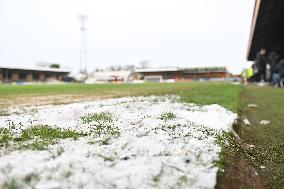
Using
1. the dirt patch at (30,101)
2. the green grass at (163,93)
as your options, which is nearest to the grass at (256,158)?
the green grass at (163,93)

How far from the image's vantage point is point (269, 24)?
17734 mm

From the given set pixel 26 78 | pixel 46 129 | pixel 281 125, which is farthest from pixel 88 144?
pixel 26 78

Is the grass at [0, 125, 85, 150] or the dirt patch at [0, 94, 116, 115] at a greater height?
the grass at [0, 125, 85, 150]

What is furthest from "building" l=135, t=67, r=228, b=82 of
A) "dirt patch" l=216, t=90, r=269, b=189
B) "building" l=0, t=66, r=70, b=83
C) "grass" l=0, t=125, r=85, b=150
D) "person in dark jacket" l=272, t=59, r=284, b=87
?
"grass" l=0, t=125, r=85, b=150

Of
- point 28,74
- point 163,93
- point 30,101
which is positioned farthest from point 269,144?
point 28,74

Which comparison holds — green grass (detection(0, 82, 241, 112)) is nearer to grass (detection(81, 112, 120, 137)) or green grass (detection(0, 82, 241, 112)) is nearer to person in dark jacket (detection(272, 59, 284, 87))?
person in dark jacket (detection(272, 59, 284, 87))

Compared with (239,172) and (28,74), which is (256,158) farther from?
(28,74)

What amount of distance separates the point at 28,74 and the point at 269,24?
70.7 m

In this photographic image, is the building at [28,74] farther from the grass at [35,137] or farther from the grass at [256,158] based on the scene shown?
the grass at [256,158]

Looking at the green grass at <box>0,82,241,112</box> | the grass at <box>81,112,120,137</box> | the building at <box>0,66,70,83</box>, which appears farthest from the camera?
the building at <box>0,66,70,83</box>

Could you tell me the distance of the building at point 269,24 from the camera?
13.3m

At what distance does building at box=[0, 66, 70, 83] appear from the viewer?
72050 millimetres

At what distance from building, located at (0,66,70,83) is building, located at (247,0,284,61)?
5791cm

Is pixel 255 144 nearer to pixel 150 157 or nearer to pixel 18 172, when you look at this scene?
pixel 150 157
